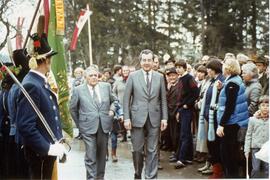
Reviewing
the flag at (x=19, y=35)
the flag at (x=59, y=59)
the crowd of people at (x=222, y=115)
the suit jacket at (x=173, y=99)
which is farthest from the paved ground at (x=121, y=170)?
the flag at (x=19, y=35)

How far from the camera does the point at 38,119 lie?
420 cm

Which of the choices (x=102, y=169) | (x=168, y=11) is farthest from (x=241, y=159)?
(x=168, y=11)

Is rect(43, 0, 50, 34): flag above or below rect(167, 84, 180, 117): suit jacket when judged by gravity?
above

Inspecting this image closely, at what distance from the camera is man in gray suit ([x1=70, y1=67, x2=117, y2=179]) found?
6.94 meters

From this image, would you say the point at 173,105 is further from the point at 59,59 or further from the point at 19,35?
the point at 59,59

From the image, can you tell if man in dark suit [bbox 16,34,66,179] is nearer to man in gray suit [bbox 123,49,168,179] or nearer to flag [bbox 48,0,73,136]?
flag [bbox 48,0,73,136]

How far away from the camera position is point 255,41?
19.7m

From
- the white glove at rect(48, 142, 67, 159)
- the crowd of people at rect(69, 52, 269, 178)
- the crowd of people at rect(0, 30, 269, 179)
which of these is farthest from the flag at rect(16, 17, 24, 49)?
the white glove at rect(48, 142, 67, 159)

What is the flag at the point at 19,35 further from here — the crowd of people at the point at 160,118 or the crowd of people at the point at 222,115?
the crowd of people at the point at 222,115

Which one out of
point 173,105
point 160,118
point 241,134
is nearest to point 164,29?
point 173,105

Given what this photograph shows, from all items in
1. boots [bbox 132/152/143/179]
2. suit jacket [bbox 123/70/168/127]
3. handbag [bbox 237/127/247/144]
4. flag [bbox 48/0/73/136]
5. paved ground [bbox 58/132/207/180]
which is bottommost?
paved ground [bbox 58/132/207/180]

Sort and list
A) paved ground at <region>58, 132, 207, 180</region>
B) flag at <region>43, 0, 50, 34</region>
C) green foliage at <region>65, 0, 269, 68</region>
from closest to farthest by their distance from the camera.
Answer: flag at <region>43, 0, 50, 34</region> → paved ground at <region>58, 132, 207, 180</region> → green foliage at <region>65, 0, 269, 68</region>

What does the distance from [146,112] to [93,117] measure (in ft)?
2.32

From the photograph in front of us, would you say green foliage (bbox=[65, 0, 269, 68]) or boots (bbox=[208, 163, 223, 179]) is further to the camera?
green foliage (bbox=[65, 0, 269, 68])
